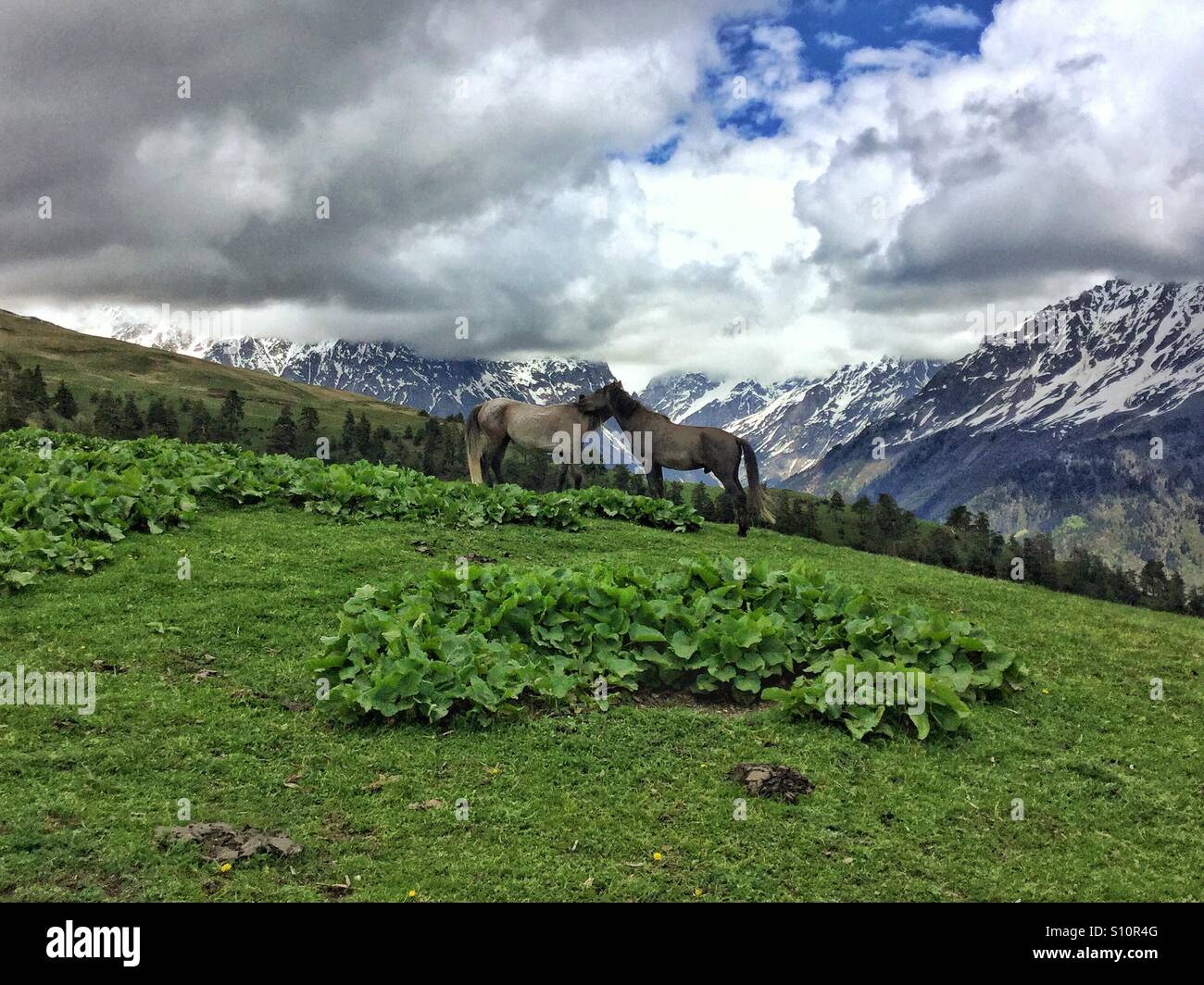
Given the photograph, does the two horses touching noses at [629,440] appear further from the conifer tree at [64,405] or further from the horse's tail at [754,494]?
the conifer tree at [64,405]

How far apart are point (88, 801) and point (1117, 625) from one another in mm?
17155

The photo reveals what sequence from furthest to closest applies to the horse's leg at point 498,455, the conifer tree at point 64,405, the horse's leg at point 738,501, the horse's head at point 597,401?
the conifer tree at point 64,405 → the horse's leg at point 498,455 → the horse's head at point 597,401 → the horse's leg at point 738,501

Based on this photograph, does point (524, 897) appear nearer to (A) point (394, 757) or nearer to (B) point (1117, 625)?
(A) point (394, 757)

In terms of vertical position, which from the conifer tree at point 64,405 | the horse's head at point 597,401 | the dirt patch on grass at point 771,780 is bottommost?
the dirt patch on grass at point 771,780

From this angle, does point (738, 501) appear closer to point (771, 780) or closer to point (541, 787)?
point (771, 780)

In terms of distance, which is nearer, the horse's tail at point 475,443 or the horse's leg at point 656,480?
the horse's leg at point 656,480

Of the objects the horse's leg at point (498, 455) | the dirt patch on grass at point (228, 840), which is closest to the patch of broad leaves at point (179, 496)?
the horse's leg at point (498, 455)

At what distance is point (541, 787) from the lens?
8.84m

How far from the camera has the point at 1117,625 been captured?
1689 centimetres

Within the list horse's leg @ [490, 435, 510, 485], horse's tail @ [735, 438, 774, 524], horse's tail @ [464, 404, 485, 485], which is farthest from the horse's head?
horse's tail @ [735, 438, 774, 524]

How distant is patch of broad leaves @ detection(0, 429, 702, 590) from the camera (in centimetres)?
1547

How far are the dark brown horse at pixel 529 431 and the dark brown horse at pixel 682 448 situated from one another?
26.8 inches

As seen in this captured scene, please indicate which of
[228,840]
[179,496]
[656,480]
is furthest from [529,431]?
[228,840]

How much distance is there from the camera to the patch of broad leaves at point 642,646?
10.5 meters
